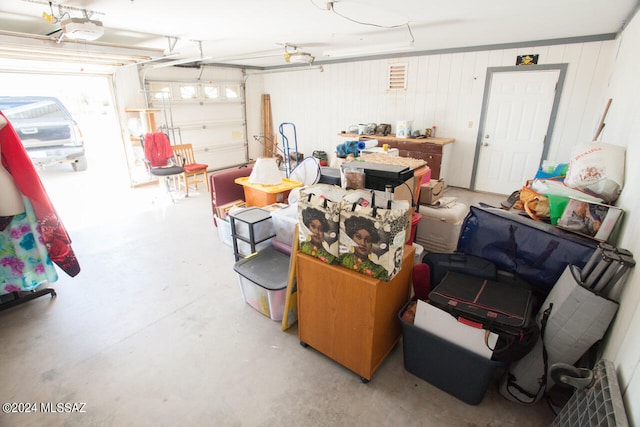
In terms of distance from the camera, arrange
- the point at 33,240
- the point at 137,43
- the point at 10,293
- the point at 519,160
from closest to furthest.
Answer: the point at 33,240, the point at 10,293, the point at 137,43, the point at 519,160

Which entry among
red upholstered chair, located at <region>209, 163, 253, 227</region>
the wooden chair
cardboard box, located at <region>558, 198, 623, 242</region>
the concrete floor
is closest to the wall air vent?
red upholstered chair, located at <region>209, 163, 253, 227</region>

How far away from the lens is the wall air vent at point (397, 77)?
5672mm

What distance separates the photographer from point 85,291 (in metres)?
2.66

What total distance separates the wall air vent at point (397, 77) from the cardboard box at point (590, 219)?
4.50m

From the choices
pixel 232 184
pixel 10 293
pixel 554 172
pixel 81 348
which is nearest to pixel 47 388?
pixel 81 348

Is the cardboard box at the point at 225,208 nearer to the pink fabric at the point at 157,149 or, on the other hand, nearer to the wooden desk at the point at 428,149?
the pink fabric at the point at 157,149

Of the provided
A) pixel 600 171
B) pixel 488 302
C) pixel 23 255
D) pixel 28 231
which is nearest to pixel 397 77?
pixel 600 171

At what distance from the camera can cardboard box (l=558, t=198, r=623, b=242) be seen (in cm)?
165

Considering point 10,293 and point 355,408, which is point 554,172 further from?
point 10,293

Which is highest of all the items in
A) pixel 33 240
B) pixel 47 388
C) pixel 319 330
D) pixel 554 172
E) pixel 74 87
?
pixel 74 87

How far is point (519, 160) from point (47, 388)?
19.5 feet

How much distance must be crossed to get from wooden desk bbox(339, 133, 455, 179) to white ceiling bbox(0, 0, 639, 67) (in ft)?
4.78

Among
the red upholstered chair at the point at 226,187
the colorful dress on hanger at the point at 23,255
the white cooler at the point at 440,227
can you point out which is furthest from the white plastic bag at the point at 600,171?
the colorful dress on hanger at the point at 23,255

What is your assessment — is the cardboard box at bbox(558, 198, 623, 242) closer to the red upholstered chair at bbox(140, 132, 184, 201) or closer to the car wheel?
the red upholstered chair at bbox(140, 132, 184, 201)
